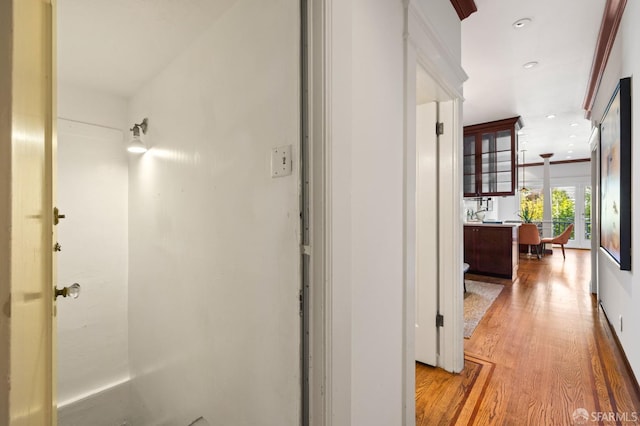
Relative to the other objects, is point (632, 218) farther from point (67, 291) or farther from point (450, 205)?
point (67, 291)

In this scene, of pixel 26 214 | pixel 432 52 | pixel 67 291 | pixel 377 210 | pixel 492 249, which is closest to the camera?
pixel 26 214

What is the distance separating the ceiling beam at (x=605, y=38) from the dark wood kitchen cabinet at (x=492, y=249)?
2.21 meters

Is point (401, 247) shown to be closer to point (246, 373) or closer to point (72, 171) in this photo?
point (246, 373)

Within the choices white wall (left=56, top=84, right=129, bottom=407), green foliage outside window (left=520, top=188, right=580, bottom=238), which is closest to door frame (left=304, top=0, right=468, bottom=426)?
white wall (left=56, top=84, right=129, bottom=407)

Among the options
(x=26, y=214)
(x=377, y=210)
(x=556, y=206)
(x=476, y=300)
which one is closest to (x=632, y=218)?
(x=377, y=210)

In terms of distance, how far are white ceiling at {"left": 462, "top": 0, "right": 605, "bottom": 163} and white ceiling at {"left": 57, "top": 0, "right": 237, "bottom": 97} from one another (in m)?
2.05

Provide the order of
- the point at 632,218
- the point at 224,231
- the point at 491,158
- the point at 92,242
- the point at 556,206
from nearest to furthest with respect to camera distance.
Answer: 1. the point at 224,231
2. the point at 632,218
3. the point at 92,242
4. the point at 491,158
5. the point at 556,206

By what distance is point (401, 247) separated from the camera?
135 cm

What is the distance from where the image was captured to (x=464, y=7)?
83.0 inches

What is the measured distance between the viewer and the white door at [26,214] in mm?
497

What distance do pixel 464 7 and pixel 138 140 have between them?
2529 millimetres

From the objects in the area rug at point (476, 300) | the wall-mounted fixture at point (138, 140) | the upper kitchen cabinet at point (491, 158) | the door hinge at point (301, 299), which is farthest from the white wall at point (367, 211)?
the upper kitchen cabinet at point (491, 158)

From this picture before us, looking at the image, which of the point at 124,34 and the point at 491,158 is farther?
the point at 491,158

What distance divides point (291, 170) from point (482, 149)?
512 cm
